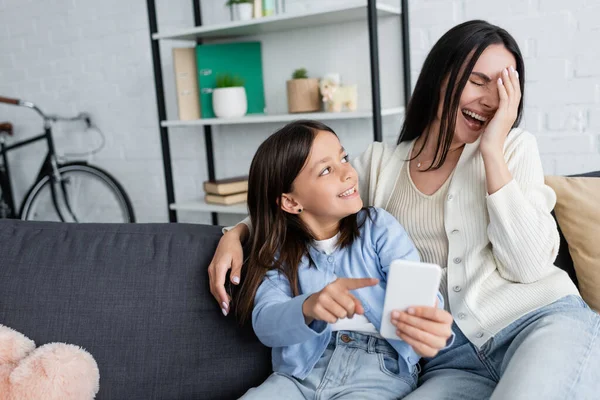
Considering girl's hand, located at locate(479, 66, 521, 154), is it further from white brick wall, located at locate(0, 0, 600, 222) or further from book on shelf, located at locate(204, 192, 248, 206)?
book on shelf, located at locate(204, 192, 248, 206)

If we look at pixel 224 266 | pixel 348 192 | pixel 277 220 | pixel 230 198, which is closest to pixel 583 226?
pixel 348 192

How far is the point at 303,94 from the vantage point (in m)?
2.47

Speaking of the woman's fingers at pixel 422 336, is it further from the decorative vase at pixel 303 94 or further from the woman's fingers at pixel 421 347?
the decorative vase at pixel 303 94

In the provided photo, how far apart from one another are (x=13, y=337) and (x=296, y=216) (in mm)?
626

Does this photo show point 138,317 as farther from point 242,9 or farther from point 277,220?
point 242,9

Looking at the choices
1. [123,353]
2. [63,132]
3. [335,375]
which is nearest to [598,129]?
[335,375]

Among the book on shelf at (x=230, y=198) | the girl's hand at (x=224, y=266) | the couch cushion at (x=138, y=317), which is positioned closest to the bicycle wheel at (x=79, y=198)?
the book on shelf at (x=230, y=198)

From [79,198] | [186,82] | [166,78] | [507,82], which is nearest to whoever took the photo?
[507,82]

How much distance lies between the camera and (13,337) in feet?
4.06

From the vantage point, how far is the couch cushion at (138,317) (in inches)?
49.9

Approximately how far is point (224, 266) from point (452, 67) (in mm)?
649

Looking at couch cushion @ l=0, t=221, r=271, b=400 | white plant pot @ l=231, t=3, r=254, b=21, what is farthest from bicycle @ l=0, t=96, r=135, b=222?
couch cushion @ l=0, t=221, r=271, b=400

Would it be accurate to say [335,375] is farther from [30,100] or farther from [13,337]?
[30,100]

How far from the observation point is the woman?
1127 millimetres
